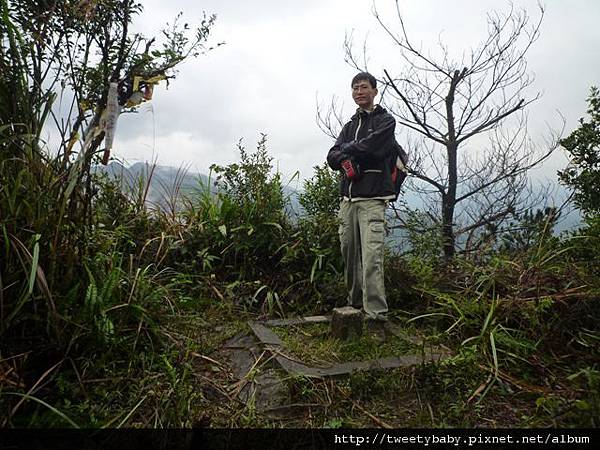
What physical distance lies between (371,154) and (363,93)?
57 centimetres

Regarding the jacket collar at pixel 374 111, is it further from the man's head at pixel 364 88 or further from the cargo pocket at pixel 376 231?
the cargo pocket at pixel 376 231

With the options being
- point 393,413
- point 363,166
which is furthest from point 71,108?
point 393,413

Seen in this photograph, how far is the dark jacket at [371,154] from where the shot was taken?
10.9 feet

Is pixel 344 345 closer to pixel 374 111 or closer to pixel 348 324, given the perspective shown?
pixel 348 324

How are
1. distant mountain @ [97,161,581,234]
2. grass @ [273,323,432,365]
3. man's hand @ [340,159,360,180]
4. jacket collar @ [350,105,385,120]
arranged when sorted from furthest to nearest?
distant mountain @ [97,161,581,234] → jacket collar @ [350,105,385,120] → man's hand @ [340,159,360,180] → grass @ [273,323,432,365]

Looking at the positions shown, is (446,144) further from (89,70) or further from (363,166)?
(89,70)

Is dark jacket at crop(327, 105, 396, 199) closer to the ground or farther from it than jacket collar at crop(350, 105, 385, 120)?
closer to the ground

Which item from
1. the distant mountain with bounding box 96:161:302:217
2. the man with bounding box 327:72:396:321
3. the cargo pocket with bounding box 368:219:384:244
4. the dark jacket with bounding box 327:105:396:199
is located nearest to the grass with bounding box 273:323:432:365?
the man with bounding box 327:72:396:321

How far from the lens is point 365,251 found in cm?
333

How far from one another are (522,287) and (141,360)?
2.91 metres

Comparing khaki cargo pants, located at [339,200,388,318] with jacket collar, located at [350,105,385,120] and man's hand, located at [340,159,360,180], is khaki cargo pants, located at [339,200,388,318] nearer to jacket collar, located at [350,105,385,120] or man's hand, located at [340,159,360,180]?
man's hand, located at [340,159,360,180]

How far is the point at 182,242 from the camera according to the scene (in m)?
4.37

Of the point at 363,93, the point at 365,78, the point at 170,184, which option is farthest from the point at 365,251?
the point at 170,184

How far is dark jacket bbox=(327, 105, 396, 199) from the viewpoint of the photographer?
3312 millimetres
